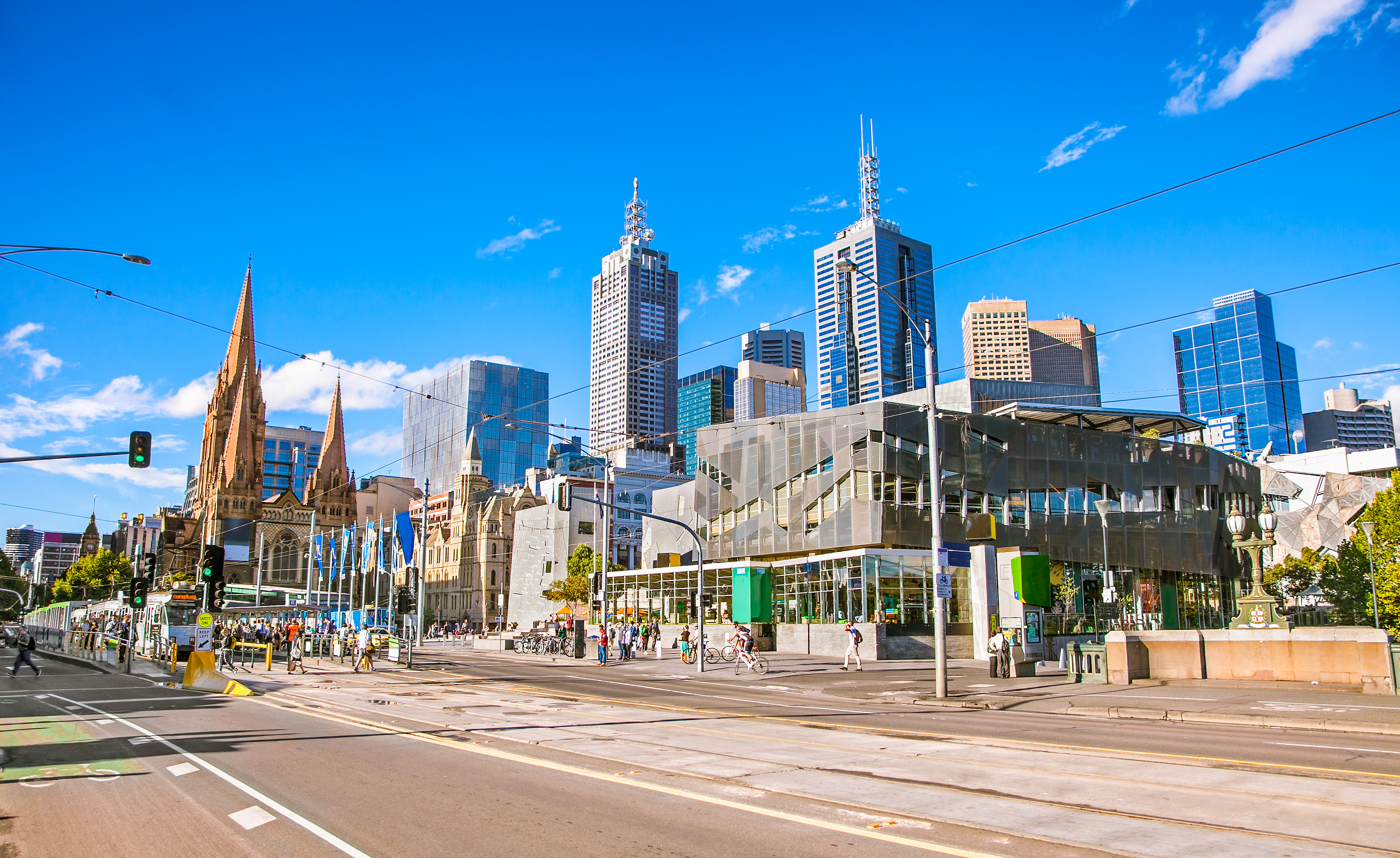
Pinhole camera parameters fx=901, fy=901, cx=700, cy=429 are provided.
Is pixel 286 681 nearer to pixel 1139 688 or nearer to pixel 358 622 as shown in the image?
pixel 1139 688

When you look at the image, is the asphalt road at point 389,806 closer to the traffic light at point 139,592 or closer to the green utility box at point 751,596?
the traffic light at point 139,592

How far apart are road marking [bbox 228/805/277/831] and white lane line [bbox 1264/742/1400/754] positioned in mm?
13124

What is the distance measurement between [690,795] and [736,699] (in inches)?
566

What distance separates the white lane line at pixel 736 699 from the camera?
19.7 m

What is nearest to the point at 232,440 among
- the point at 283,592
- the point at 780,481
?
the point at 283,592

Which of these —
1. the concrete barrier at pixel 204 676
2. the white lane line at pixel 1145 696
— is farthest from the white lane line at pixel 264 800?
the white lane line at pixel 1145 696

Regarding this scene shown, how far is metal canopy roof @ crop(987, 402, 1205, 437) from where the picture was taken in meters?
57.1

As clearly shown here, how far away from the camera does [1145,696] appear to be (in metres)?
20.5

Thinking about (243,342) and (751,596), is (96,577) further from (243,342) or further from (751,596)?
(751,596)

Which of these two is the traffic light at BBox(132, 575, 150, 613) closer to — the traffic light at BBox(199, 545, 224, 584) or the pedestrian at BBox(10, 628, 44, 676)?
the pedestrian at BBox(10, 628, 44, 676)

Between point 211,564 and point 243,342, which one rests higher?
point 243,342

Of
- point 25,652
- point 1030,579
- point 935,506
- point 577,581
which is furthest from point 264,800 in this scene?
point 577,581

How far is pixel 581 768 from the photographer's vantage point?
11.0 meters

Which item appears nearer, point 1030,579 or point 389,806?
point 389,806
